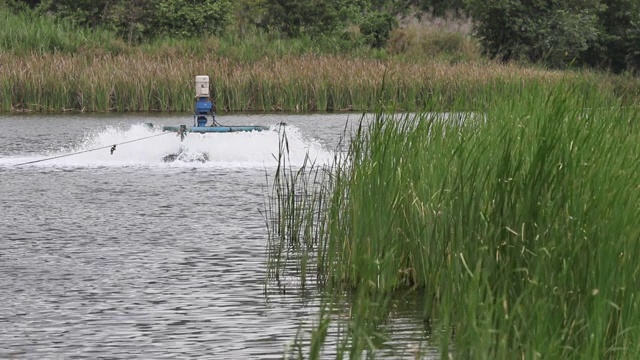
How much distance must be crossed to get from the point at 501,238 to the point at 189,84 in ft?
90.0

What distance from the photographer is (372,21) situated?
177ft

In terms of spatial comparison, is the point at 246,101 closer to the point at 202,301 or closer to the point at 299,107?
the point at 299,107

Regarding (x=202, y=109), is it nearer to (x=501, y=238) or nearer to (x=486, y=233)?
(x=501, y=238)

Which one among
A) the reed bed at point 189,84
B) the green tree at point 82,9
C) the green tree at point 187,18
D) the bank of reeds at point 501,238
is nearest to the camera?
the bank of reeds at point 501,238

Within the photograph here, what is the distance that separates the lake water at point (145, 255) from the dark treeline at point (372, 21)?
78.3ft

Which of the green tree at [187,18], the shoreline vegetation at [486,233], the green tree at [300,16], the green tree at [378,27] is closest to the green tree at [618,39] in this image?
the green tree at [378,27]

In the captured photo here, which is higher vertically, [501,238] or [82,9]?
[82,9]

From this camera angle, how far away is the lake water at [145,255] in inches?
348

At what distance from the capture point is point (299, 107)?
117 ft

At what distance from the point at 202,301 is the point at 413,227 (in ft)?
5.70

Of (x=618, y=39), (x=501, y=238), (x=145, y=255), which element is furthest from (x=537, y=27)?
(x=501, y=238)

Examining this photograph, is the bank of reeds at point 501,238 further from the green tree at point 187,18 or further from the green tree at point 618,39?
the green tree at point 618,39

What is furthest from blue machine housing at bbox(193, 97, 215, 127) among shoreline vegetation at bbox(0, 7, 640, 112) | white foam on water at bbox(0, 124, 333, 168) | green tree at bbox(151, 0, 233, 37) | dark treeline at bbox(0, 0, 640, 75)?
green tree at bbox(151, 0, 233, 37)

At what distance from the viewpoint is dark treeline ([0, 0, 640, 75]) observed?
48.2m
